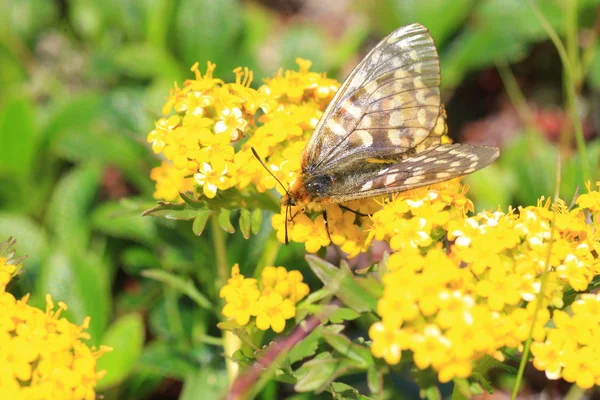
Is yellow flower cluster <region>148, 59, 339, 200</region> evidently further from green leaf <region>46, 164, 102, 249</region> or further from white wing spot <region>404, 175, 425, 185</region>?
green leaf <region>46, 164, 102, 249</region>

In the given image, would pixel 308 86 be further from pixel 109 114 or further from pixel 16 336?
pixel 109 114

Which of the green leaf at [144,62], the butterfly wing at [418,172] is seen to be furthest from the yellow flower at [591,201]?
the green leaf at [144,62]

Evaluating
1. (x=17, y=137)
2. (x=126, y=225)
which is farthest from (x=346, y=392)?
(x=17, y=137)

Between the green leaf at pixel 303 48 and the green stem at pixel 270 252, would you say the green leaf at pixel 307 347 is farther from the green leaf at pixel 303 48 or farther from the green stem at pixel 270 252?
the green leaf at pixel 303 48

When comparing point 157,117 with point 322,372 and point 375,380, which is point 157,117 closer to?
point 322,372

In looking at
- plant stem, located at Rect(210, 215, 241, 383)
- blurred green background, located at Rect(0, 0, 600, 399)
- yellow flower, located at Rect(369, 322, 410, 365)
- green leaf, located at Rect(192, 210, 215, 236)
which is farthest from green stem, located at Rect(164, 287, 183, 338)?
yellow flower, located at Rect(369, 322, 410, 365)
